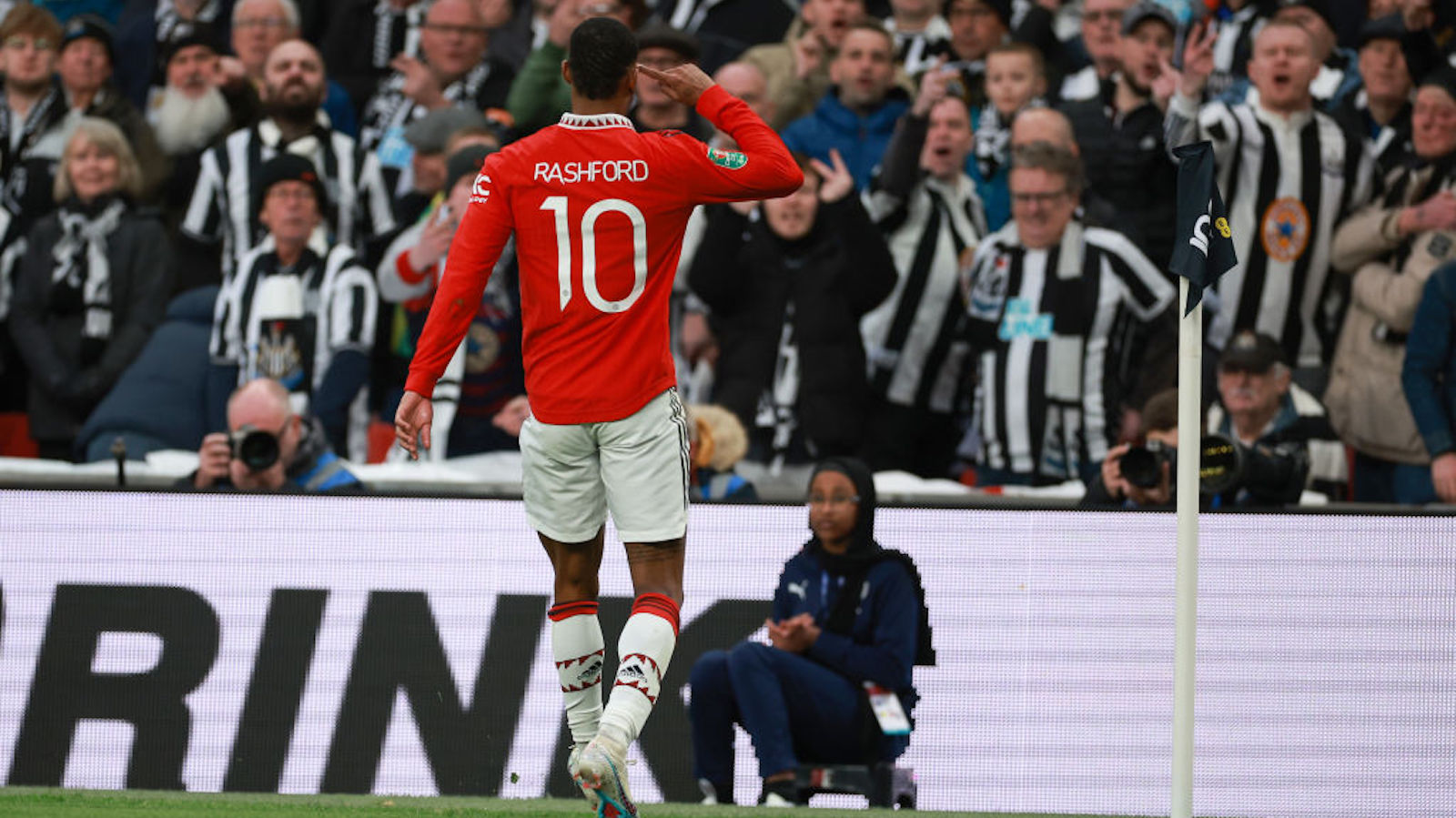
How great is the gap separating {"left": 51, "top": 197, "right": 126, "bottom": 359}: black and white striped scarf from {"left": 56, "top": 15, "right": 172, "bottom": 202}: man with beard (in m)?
0.66

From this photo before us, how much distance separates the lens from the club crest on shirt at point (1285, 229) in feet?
34.6

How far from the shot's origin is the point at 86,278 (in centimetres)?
1128

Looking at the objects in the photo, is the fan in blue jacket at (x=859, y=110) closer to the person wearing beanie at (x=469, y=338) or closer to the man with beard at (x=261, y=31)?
the person wearing beanie at (x=469, y=338)

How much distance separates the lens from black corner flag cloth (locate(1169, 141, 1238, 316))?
18.1ft

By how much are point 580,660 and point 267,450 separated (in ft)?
10.7

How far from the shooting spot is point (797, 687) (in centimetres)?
820

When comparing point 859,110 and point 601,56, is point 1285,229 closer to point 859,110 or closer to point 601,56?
point 859,110

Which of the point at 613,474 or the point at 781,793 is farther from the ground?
the point at 613,474

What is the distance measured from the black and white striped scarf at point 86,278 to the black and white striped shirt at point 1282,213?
5.84 m

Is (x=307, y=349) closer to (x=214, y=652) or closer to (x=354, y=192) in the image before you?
(x=354, y=192)

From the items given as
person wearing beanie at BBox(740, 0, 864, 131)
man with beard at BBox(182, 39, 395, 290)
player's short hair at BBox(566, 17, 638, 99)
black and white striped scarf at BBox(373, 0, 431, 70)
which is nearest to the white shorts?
player's short hair at BBox(566, 17, 638, 99)

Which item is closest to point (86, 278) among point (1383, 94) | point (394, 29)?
point (394, 29)

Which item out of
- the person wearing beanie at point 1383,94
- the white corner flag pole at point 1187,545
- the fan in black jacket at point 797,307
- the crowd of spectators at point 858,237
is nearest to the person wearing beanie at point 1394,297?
the crowd of spectators at point 858,237

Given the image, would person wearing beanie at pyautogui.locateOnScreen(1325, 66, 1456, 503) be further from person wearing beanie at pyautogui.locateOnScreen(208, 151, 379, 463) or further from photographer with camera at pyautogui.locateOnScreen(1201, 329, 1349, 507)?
person wearing beanie at pyautogui.locateOnScreen(208, 151, 379, 463)
